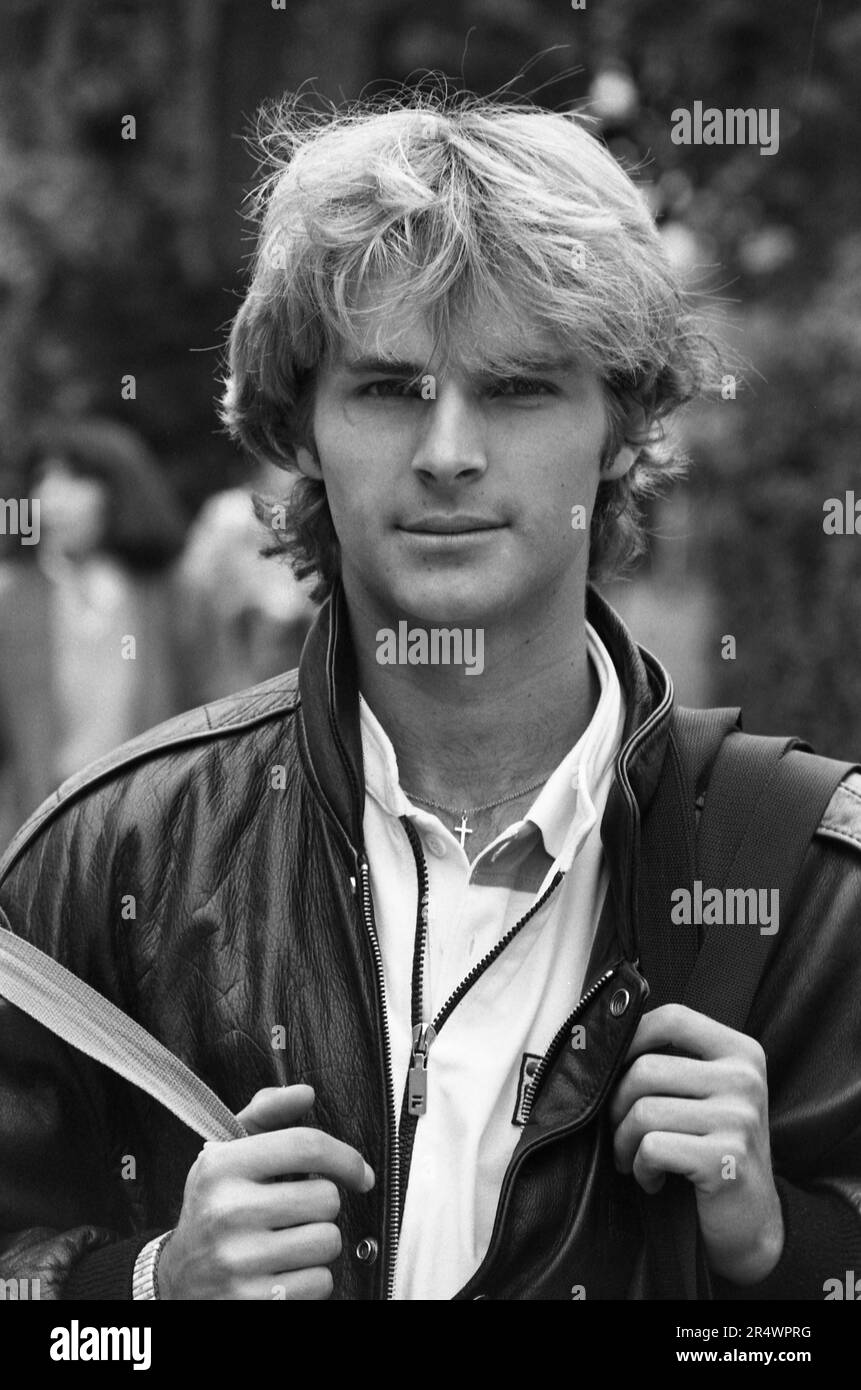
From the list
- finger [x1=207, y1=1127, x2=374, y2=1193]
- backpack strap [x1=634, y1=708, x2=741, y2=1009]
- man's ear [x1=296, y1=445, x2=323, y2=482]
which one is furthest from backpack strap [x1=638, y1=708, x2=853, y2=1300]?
man's ear [x1=296, y1=445, x2=323, y2=482]


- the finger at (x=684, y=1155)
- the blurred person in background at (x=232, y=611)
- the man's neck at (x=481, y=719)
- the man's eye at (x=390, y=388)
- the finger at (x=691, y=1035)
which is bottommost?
the finger at (x=684, y=1155)

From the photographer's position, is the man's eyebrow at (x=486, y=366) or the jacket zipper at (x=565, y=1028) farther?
the man's eyebrow at (x=486, y=366)

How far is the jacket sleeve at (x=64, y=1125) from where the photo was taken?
2188mm

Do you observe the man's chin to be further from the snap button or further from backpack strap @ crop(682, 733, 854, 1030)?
the snap button

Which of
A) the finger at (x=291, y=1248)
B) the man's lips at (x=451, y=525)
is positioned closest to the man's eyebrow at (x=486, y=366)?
the man's lips at (x=451, y=525)

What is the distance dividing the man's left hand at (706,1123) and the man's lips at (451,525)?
58 cm

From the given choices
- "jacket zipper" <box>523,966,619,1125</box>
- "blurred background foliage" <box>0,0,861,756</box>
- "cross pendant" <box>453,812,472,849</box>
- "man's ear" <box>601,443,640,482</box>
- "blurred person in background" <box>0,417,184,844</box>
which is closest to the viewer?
"jacket zipper" <box>523,966,619,1125</box>

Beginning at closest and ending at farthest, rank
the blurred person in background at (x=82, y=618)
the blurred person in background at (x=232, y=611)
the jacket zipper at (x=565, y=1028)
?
the jacket zipper at (x=565, y=1028) → the blurred person in background at (x=82, y=618) → the blurred person in background at (x=232, y=611)

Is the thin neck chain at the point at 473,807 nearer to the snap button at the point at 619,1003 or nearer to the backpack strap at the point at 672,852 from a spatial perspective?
the backpack strap at the point at 672,852

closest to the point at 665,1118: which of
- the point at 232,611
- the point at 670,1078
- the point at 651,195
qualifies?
the point at 670,1078

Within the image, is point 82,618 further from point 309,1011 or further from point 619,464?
point 309,1011

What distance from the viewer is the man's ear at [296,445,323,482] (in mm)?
2543

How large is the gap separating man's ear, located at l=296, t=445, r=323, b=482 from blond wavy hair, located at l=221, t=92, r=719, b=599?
16 mm

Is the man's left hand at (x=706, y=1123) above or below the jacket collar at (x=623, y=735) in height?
below
